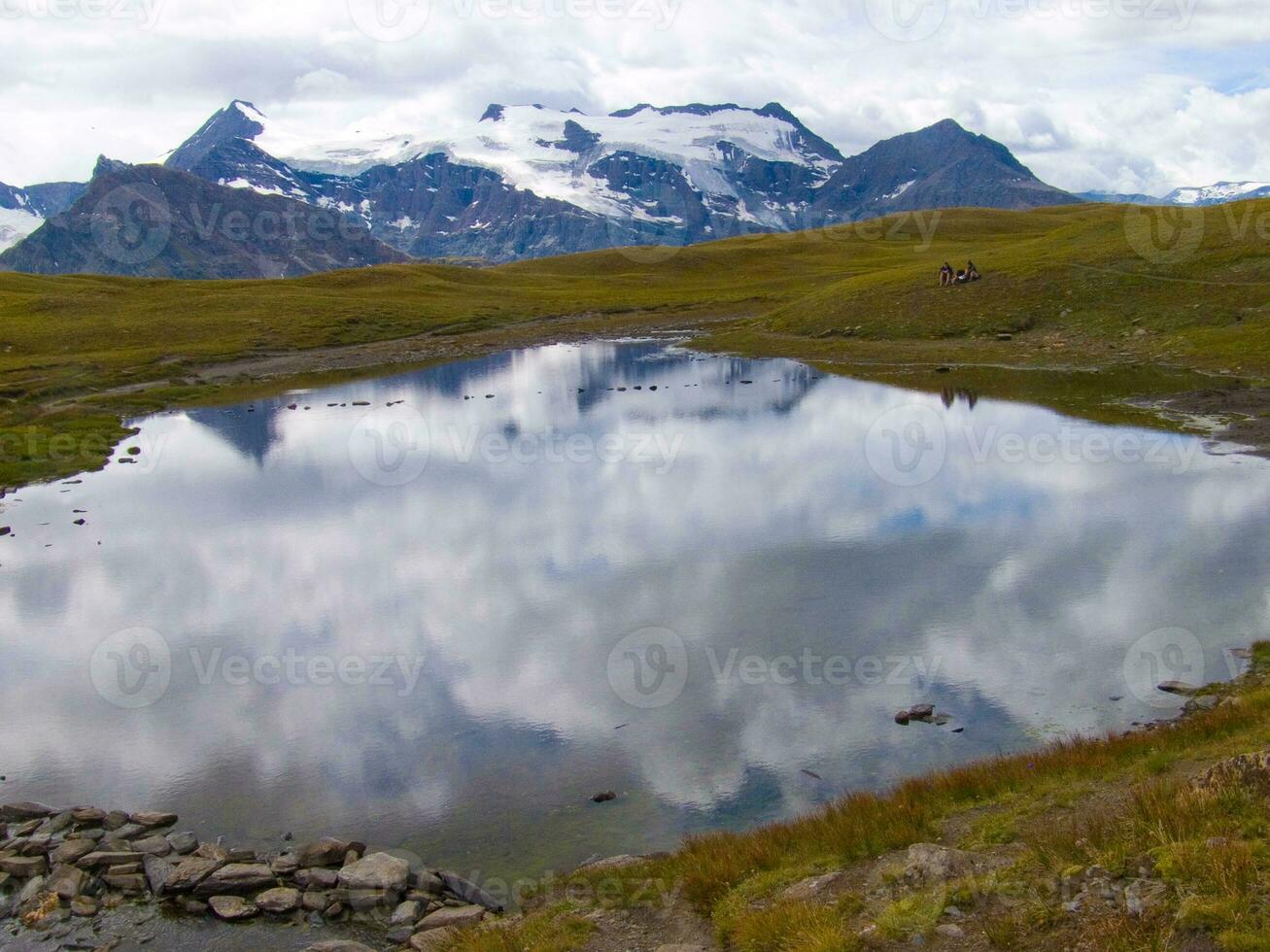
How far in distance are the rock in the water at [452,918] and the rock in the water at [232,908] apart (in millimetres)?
2781

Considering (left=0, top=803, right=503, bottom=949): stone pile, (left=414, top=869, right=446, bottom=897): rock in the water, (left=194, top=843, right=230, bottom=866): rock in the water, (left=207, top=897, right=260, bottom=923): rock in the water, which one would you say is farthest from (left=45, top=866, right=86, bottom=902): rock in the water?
(left=414, top=869, right=446, bottom=897): rock in the water

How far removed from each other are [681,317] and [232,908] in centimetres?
Answer: 11172

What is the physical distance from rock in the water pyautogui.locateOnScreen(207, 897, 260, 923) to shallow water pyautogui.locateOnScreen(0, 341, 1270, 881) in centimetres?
193

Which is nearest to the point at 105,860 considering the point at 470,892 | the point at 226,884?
the point at 226,884

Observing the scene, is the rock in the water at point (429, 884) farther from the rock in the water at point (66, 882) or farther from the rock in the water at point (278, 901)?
the rock in the water at point (66, 882)

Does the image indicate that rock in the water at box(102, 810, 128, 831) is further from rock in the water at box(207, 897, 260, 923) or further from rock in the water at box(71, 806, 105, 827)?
rock in the water at box(207, 897, 260, 923)

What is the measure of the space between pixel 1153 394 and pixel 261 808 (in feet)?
155

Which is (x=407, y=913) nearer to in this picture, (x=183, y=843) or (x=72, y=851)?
(x=183, y=843)

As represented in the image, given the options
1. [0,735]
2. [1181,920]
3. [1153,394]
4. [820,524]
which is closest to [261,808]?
[0,735]

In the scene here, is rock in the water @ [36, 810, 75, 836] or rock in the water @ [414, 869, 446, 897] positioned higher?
rock in the water @ [414, 869, 446, 897]

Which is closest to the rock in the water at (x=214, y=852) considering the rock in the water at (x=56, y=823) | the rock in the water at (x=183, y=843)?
the rock in the water at (x=183, y=843)

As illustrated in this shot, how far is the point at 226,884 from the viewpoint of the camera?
15086 mm

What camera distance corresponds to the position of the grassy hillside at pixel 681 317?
60.6 meters

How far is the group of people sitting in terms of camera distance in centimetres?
8059
